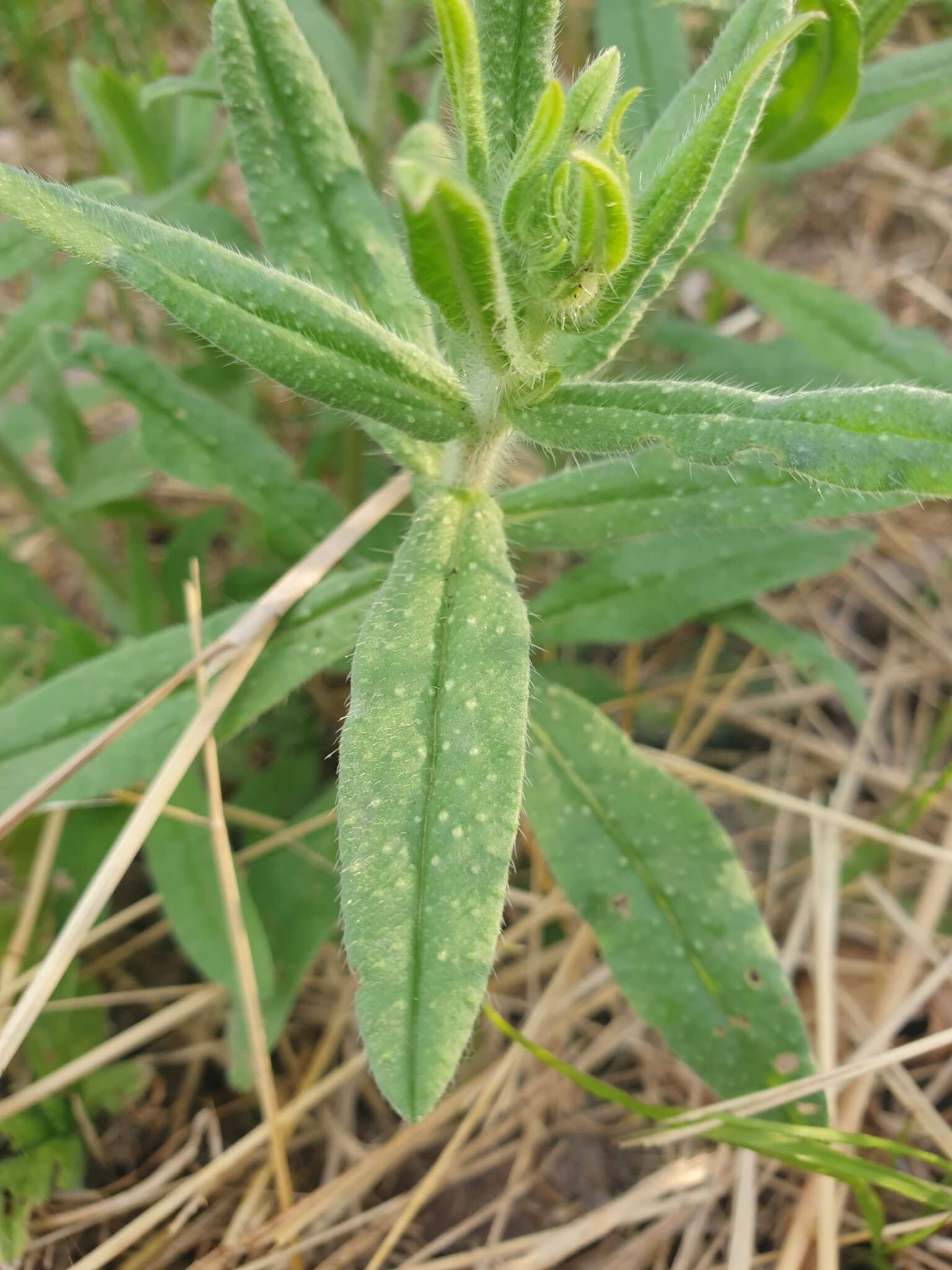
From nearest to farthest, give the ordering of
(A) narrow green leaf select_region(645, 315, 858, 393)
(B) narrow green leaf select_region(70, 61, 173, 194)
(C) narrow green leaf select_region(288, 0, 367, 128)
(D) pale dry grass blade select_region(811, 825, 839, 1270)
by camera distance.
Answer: (D) pale dry grass blade select_region(811, 825, 839, 1270), (B) narrow green leaf select_region(70, 61, 173, 194), (A) narrow green leaf select_region(645, 315, 858, 393), (C) narrow green leaf select_region(288, 0, 367, 128)

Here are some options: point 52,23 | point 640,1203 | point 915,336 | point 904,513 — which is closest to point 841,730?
point 904,513

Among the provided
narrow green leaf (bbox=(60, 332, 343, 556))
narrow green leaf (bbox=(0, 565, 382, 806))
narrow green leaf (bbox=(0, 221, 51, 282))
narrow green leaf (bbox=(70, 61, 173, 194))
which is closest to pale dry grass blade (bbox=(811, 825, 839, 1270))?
narrow green leaf (bbox=(0, 565, 382, 806))

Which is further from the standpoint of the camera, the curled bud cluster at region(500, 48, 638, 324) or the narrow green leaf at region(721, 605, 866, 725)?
the narrow green leaf at region(721, 605, 866, 725)

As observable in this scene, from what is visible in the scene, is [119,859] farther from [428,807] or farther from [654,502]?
[654,502]

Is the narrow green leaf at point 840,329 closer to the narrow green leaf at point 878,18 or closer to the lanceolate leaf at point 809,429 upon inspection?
the narrow green leaf at point 878,18

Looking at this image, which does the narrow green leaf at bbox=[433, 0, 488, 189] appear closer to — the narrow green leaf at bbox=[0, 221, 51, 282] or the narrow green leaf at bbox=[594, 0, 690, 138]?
the narrow green leaf at bbox=[0, 221, 51, 282]

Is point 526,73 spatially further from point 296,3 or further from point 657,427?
point 296,3

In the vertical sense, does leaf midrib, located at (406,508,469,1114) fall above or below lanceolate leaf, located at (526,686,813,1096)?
above
